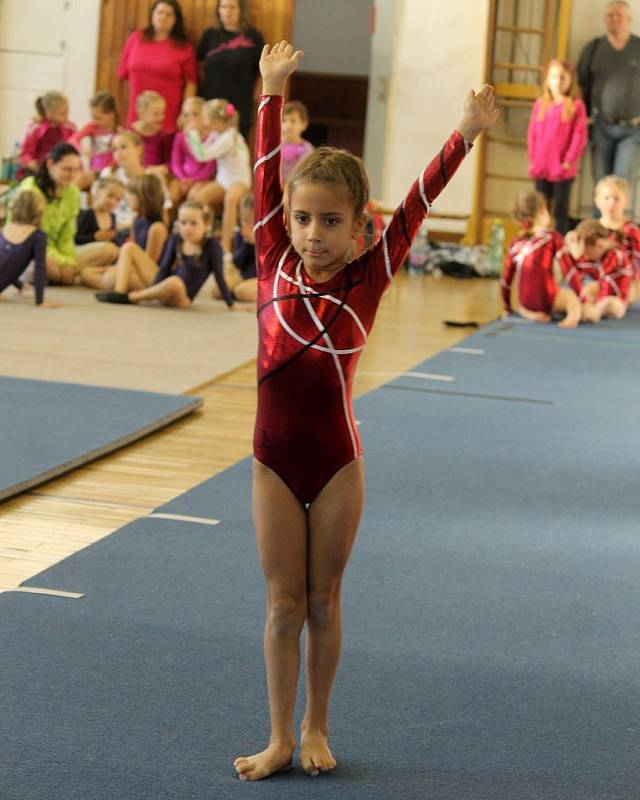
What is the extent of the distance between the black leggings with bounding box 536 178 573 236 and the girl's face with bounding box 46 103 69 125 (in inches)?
141

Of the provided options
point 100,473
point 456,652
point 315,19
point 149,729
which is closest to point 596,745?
point 456,652

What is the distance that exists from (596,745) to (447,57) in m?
9.32

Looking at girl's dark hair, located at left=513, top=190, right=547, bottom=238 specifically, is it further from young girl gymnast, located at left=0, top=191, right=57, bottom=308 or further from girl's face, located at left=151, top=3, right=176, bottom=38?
girl's face, located at left=151, top=3, right=176, bottom=38

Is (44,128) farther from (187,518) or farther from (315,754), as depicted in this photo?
(315,754)

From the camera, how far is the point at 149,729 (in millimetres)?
2250

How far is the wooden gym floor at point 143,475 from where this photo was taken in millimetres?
3270

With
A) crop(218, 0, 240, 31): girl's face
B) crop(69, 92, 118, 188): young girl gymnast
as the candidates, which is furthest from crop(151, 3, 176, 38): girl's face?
crop(69, 92, 118, 188): young girl gymnast

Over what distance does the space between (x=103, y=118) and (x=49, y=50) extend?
7.40ft

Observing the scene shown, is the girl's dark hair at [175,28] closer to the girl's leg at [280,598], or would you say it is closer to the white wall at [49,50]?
the white wall at [49,50]

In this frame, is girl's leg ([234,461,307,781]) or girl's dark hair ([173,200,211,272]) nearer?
girl's leg ([234,461,307,781])

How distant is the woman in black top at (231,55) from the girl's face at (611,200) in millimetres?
3706

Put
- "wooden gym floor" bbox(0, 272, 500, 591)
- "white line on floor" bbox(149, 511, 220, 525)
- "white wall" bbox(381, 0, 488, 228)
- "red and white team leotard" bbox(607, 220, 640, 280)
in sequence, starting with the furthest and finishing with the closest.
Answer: "white wall" bbox(381, 0, 488, 228), "red and white team leotard" bbox(607, 220, 640, 280), "white line on floor" bbox(149, 511, 220, 525), "wooden gym floor" bbox(0, 272, 500, 591)

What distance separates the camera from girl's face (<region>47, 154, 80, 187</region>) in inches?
300

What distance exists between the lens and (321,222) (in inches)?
82.6
